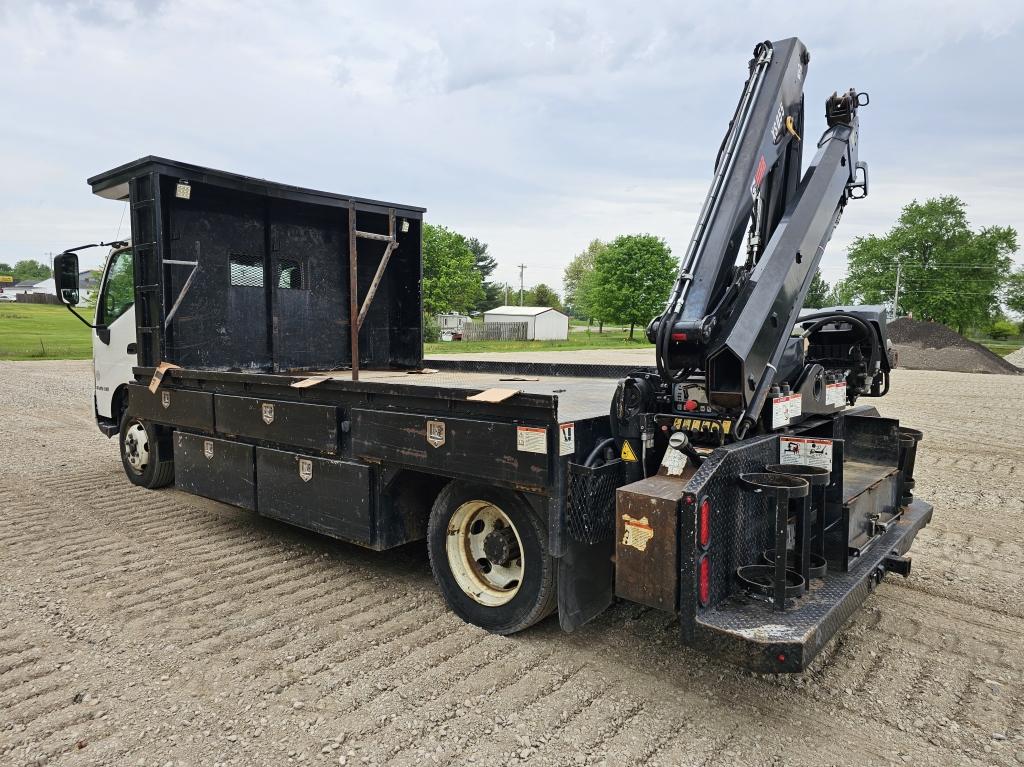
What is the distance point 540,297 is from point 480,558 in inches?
3851

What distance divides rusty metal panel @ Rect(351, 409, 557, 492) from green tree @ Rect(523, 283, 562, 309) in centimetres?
9681

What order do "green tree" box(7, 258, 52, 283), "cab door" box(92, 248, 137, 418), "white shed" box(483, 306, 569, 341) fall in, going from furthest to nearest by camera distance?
"green tree" box(7, 258, 52, 283), "white shed" box(483, 306, 569, 341), "cab door" box(92, 248, 137, 418)

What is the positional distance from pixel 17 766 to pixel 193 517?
3575 mm

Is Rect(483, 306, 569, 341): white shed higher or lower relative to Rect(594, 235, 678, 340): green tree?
lower

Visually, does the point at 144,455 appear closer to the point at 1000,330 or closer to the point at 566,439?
the point at 566,439

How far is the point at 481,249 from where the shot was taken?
9425cm

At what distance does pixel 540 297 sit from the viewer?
10081cm

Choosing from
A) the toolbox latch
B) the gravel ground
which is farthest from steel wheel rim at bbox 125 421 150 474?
the toolbox latch

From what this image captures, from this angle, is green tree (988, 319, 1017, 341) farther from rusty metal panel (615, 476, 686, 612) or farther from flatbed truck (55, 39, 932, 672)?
rusty metal panel (615, 476, 686, 612)

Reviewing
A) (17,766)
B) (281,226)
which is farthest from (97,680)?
(281,226)

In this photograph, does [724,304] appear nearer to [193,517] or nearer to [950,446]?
[193,517]

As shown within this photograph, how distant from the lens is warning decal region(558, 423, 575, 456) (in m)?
3.28

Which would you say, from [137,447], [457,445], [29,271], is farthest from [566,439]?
[29,271]

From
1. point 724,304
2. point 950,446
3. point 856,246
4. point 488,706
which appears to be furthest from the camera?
point 856,246
